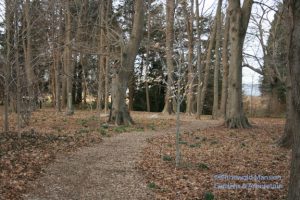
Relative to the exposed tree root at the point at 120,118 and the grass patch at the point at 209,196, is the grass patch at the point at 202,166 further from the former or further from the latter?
the exposed tree root at the point at 120,118

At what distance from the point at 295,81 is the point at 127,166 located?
4.75m

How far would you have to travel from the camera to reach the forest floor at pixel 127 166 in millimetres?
6301

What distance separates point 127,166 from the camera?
27.6ft

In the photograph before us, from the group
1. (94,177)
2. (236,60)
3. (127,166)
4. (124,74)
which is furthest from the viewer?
(124,74)

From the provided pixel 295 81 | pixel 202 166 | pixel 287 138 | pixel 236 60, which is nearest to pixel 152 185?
pixel 202 166

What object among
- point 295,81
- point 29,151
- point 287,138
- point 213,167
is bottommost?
point 213,167

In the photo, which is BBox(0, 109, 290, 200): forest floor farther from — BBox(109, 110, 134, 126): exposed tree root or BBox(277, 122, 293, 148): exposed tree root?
BBox(109, 110, 134, 126): exposed tree root

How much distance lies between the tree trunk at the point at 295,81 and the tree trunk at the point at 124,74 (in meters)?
12.6

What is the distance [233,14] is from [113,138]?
8.15m

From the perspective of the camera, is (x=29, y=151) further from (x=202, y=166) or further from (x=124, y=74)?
(x=124, y=74)

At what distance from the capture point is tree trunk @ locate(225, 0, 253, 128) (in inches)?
642

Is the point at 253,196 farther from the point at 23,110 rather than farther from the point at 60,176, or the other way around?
the point at 23,110

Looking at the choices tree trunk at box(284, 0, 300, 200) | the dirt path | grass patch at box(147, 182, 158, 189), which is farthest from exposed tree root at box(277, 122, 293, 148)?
tree trunk at box(284, 0, 300, 200)

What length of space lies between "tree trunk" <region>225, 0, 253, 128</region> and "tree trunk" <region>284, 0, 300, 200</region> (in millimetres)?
11441
